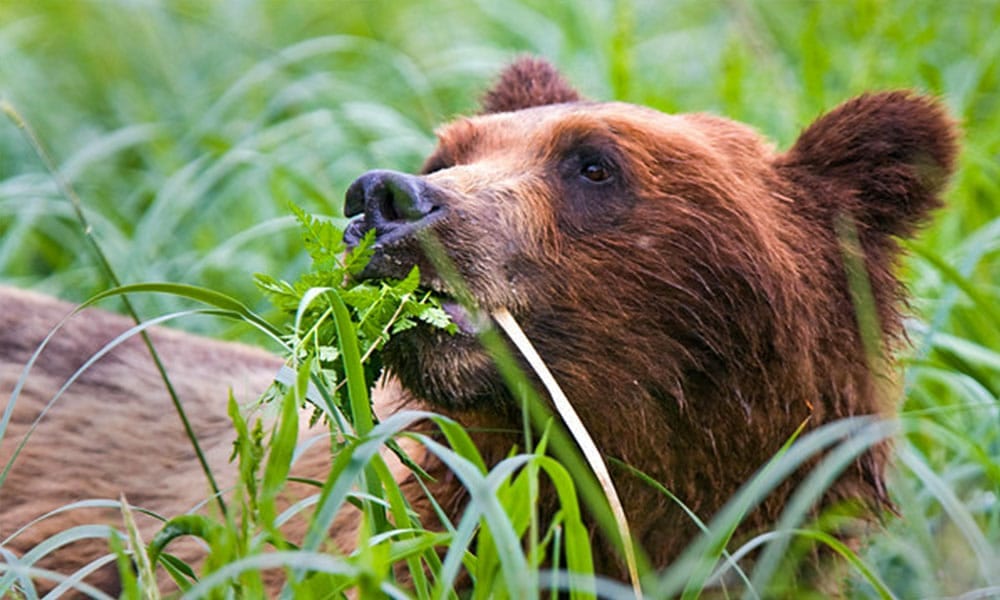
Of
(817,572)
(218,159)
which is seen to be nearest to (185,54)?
(218,159)

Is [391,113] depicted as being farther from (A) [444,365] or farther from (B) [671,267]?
(A) [444,365]

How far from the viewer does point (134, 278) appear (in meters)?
5.69

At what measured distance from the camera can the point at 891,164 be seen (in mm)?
4012

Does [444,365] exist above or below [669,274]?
below

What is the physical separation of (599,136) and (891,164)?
818 millimetres

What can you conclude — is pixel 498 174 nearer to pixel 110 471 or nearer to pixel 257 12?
pixel 110 471

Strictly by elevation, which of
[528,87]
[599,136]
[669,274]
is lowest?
[669,274]

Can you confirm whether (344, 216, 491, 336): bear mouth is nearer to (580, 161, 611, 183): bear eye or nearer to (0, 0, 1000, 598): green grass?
(580, 161, 611, 183): bear eye

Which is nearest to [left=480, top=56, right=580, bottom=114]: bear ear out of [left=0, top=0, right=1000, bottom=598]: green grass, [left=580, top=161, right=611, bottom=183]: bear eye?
[left=580, top=161, right=611, bottom=183]: bear eye

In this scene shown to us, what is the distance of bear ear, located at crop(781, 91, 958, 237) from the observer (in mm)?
3992

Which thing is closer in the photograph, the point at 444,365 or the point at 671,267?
the point at 444,365

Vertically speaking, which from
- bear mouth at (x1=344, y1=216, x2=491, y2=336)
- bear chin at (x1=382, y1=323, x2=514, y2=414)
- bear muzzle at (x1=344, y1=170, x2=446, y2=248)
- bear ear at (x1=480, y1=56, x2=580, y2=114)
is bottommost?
bear chin at (x1=382, y1=323, x2=514, y2=414)

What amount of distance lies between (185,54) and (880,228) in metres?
5.26

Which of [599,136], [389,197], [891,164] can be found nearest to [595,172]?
[599,136]
